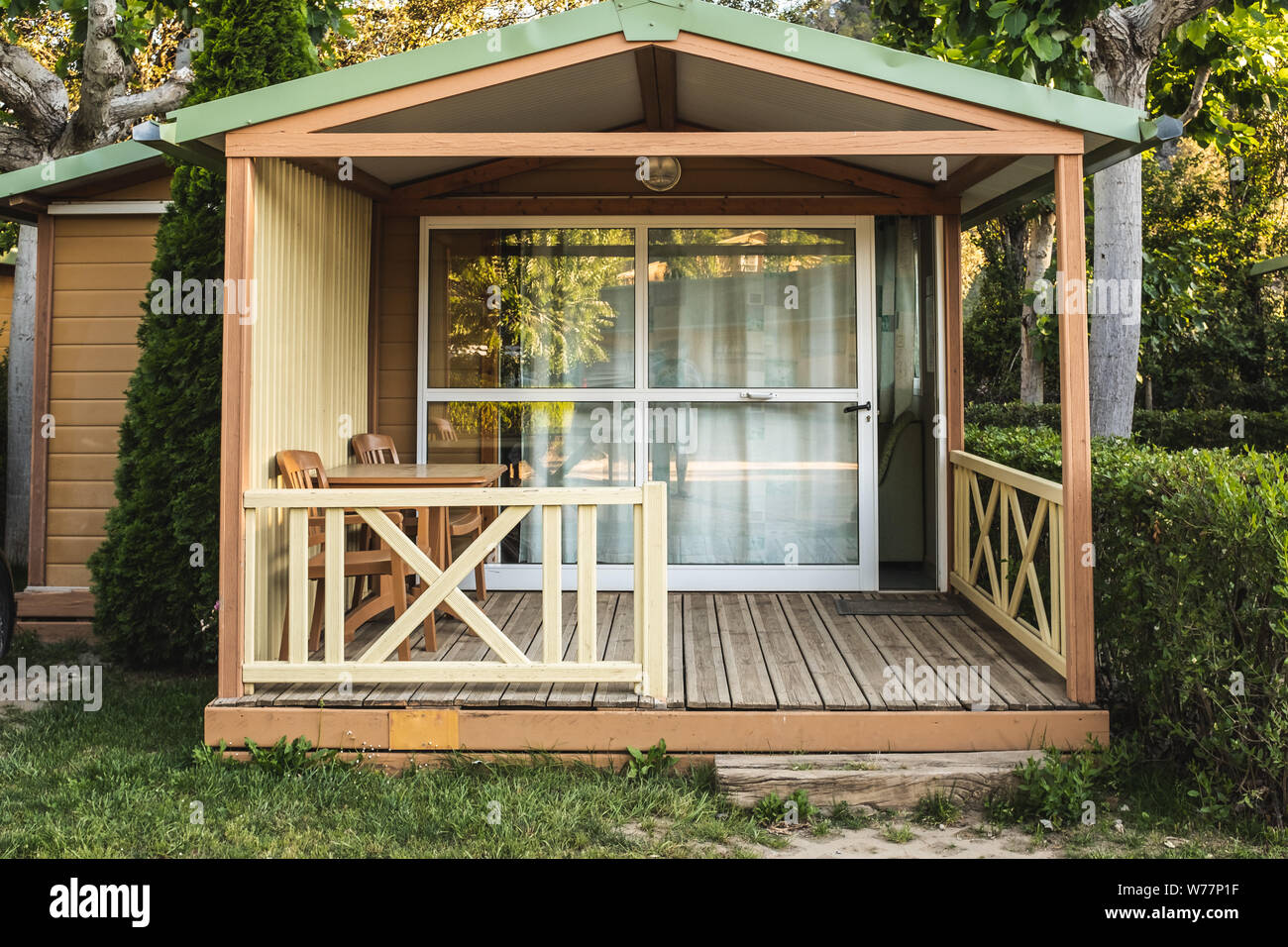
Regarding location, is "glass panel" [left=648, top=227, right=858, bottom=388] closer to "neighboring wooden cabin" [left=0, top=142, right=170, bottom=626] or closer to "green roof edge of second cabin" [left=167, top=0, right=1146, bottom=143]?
"green roof edge of second cabin" [left=167, top=0, right=1146, bottom=143]

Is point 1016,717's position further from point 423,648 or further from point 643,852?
point 423,648

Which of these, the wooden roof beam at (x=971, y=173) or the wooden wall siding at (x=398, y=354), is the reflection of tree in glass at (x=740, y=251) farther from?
the wooden wall siding at (x=398, y=354)

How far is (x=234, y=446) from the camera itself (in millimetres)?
3631

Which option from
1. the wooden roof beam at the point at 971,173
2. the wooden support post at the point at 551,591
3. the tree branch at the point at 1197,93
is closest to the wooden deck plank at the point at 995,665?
the wooden support post at the point at 551,591

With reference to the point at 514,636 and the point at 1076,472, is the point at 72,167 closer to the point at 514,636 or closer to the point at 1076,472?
the point at 514,636

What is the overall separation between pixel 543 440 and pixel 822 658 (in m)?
2.04

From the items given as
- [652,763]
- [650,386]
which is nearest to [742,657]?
[652,763]

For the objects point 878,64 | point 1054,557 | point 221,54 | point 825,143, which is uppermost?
point 221,54

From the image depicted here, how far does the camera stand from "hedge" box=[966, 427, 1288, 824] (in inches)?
116

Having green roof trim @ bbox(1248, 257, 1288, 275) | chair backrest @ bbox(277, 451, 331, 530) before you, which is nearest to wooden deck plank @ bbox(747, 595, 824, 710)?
chair backrest @ bbox(277, 451, 331, 530)

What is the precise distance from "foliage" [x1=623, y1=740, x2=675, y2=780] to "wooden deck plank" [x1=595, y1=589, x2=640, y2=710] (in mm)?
166

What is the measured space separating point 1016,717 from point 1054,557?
0.66 metres
